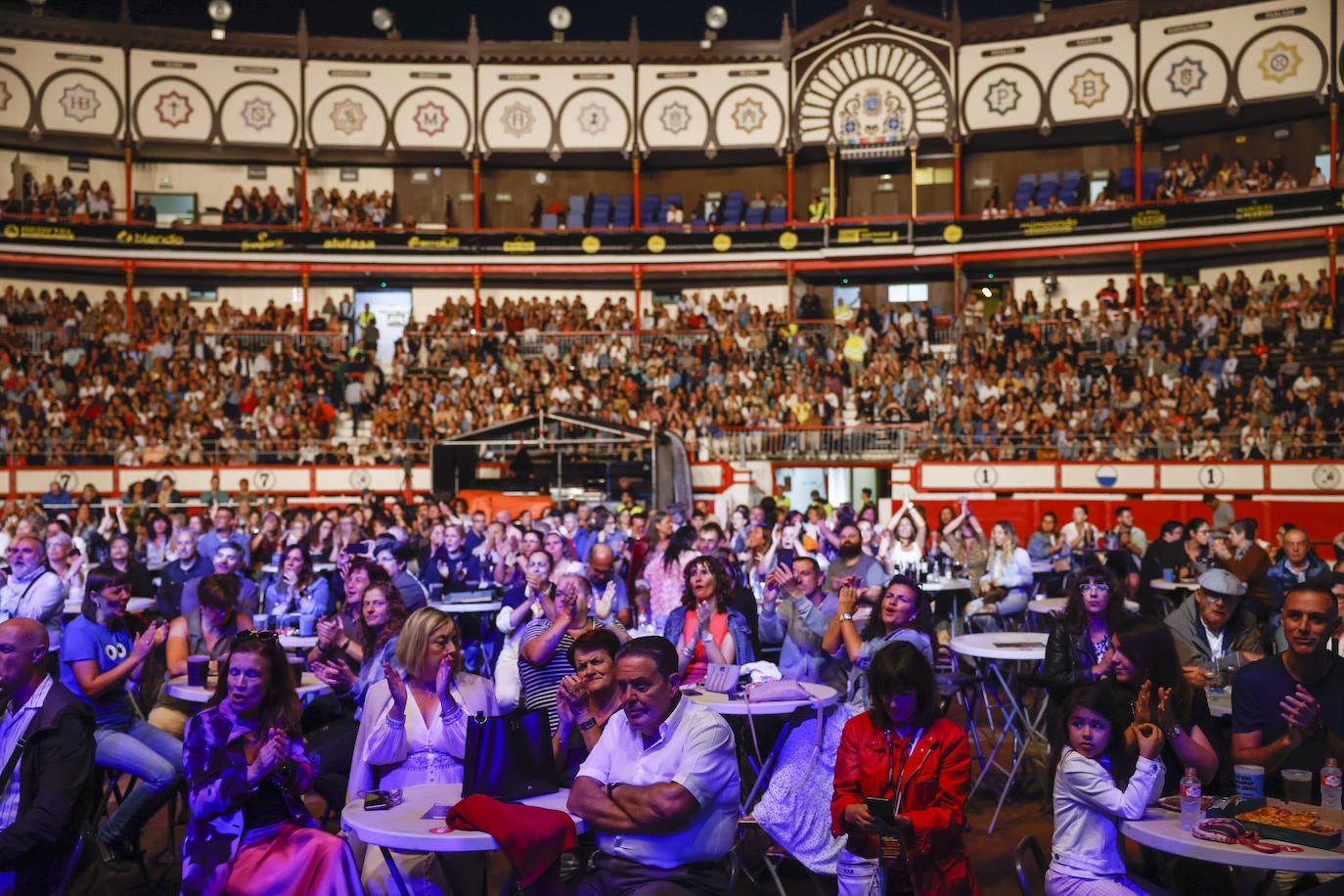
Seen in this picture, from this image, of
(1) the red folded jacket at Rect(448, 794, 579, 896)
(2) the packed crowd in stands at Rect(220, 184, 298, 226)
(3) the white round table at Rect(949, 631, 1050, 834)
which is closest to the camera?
(1) the red folded jacket at Rect(448, 794, 579, 896)

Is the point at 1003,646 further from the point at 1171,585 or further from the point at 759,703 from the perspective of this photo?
the point at 1171,585

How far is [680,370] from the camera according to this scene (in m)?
30.3

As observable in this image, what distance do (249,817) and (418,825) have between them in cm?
63

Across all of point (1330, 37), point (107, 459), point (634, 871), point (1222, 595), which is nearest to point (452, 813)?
point (634, 871)

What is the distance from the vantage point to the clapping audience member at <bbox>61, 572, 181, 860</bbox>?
632 cm

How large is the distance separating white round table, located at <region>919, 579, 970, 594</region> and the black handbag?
23.6ft

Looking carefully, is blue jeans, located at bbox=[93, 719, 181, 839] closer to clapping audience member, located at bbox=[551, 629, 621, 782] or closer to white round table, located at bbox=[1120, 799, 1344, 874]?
clapping audience member, located at bbox=[551, 629, 621, 782]

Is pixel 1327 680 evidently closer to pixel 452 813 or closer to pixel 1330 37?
pixel 452 813

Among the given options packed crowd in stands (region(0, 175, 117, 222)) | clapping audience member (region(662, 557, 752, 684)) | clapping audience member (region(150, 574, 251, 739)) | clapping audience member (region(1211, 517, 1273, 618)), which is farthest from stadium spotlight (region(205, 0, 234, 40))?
clapping audience member (region(662, 557, 752, 684))

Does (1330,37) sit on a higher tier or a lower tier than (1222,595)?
higher

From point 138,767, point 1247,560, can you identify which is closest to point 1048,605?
point 1247,560

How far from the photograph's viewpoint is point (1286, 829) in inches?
170

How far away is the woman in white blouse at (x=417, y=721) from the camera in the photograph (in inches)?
203

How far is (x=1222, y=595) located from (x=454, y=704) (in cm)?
465
